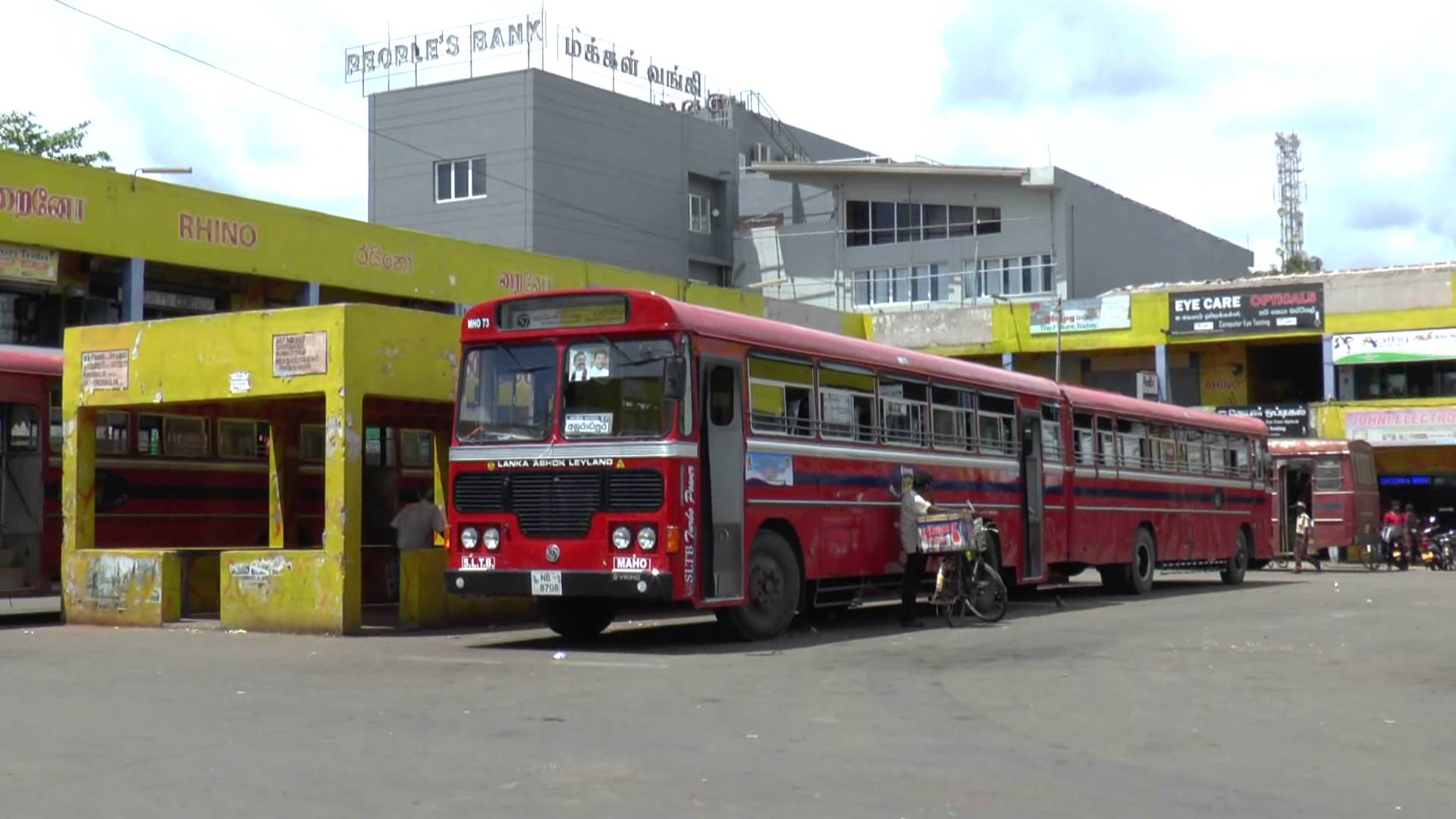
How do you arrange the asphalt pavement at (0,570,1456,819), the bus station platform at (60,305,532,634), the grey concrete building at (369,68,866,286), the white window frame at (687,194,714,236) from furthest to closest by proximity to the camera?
the white window frame at (687,194,714,236)
the grey concrete building at (369,68,866,286)
the bus station platform at (60,305,532,634)
the asphalt pavement at (0,570,1456,819)

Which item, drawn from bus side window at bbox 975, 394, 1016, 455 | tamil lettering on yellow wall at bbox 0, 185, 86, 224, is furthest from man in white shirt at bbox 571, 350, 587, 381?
tamil lettering on yellow wall at bbox 0, 185, 86, 224

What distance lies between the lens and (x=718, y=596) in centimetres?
1594

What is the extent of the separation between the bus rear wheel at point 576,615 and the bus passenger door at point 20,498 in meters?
7.62

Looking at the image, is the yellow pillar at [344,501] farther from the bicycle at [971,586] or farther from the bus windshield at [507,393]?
the bicycle at [971,586]

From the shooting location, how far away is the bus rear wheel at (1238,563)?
3086 centimetres

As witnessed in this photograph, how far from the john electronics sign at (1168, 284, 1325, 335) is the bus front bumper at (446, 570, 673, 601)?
3931 centimetres

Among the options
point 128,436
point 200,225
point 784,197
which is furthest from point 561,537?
point 784,197

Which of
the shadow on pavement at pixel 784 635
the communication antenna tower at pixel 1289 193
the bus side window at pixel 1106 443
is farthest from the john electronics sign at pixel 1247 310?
the communication antenna tower at pixel 1289 193

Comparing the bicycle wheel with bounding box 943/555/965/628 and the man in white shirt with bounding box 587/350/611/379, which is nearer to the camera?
the man in white shirt with bounding box 587/350/611/379

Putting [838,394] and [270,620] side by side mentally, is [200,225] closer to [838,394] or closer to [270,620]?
Answer: [270,620]

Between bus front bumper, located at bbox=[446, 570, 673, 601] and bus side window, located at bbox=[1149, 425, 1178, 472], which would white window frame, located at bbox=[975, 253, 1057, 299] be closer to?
bus side window, located at bbox=[1149, 425, 1178, 472]

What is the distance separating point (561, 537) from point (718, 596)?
1576mm

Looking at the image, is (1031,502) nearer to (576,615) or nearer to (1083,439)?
(1083,439)

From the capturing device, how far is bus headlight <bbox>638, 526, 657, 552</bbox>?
15.3 m
